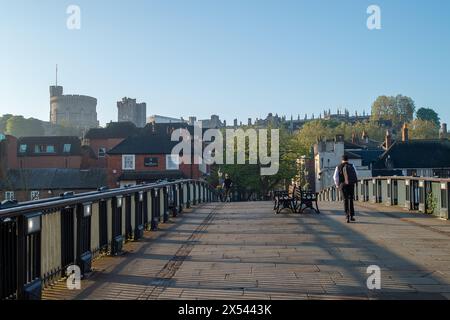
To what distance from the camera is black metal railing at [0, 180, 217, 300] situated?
17.8ft

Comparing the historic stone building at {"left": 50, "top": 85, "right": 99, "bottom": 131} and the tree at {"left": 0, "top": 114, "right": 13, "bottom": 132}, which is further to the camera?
the historic stone building at {"left": 50, "top": 85, "right": 99, "bottom": 131}

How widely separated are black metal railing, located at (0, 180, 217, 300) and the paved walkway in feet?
1.02

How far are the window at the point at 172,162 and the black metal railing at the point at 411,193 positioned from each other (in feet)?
148

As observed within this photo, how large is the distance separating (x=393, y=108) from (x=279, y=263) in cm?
16745

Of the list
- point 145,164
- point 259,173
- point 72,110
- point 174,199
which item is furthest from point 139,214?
point 72,110

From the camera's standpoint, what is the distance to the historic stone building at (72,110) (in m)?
154

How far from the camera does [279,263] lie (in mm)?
8094

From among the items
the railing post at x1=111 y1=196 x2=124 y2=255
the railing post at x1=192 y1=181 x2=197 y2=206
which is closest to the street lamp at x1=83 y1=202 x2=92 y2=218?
the railing post at x1=111 y1=196 x2=124 y2=255

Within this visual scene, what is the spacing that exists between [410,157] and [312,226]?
65.2m

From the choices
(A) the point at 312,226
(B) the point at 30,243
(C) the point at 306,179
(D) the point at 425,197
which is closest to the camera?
(B) the point at 30,243

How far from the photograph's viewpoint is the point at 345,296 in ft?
19.5

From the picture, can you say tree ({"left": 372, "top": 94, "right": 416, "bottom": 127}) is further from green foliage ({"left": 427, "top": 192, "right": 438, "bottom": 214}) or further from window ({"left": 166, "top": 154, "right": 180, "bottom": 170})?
green foliage ({"left": 427, "top": 192, "right": 438, "bottom": 214})

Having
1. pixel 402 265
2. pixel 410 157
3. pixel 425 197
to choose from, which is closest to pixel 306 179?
pixel 410 157
